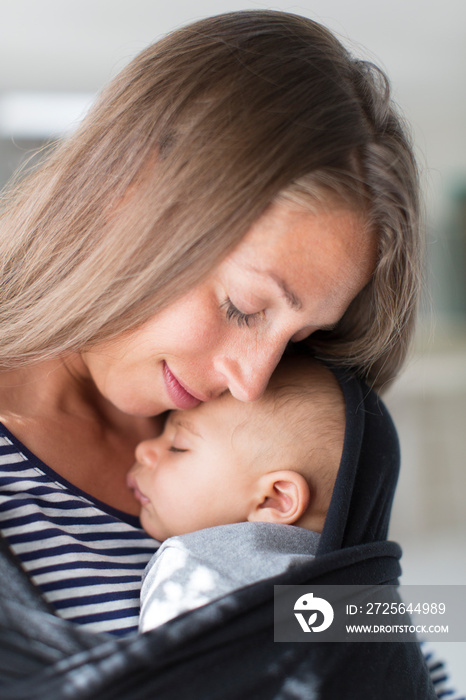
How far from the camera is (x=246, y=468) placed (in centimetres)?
109

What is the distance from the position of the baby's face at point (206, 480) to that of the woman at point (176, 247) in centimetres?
5

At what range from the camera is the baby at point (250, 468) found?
1.04m

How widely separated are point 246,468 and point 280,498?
0.26ft

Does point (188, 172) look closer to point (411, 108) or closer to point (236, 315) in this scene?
point (236, 315)

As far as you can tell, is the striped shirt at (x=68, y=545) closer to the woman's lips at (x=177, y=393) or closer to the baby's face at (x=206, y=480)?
the baby's face at (x=206, y=480)

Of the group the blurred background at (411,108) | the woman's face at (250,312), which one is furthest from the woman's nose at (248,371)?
the blurred background at (411,108)

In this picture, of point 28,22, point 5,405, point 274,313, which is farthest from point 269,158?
point 28,22

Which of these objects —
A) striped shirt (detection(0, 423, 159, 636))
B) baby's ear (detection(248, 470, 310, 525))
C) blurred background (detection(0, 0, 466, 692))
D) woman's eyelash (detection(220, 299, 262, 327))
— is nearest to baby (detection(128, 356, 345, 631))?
baby's ear (detection(248, 470, 310, 525))

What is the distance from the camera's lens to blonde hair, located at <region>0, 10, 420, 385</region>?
34.9 inches

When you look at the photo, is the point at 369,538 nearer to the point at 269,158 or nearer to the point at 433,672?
the point at 433,672

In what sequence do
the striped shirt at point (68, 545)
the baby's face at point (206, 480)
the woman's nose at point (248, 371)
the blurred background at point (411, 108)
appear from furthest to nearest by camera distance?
the blurred background at point (411, 108) → the baby's face at point (206, 480) → the woman's nose at point (248, 371) → the striped shirt at point (68, 545)

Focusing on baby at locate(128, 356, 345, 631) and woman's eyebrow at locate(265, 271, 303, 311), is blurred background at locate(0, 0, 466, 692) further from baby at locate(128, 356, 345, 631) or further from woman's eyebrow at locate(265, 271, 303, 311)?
woman's eyebrow at locate(265, 271, 303, 311)

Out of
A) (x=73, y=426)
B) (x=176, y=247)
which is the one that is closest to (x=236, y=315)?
(x=176, y=247)

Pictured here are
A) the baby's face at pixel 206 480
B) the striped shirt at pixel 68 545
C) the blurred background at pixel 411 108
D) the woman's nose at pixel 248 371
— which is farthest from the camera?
the blurred background at pixel 411 108
